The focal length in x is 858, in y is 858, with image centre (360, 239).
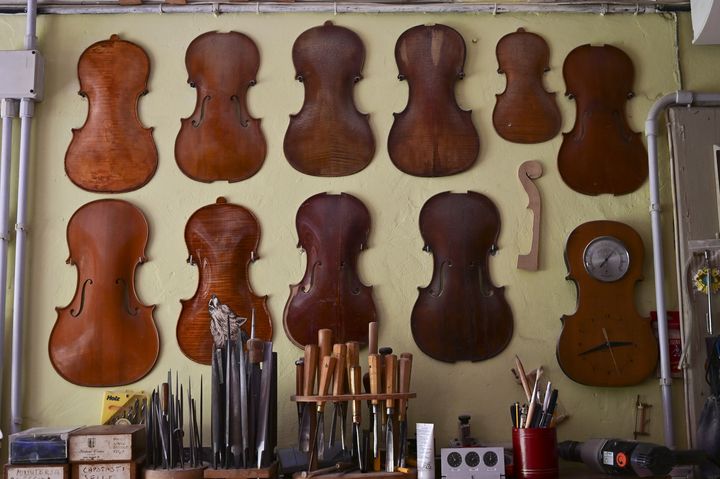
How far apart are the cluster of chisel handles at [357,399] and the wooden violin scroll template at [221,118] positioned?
1011 millimetres

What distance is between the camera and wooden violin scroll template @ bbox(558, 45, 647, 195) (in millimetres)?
4086

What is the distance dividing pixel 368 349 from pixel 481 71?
145 centimetres

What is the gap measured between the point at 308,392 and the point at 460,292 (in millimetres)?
899

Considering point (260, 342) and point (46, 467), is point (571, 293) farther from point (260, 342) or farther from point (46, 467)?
point (46, 467)

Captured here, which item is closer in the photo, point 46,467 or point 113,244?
point 46,467

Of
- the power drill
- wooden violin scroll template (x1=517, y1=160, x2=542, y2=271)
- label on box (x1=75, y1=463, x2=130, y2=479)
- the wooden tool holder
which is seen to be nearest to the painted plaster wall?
wooden violin scroll template (x1=517, y1=160, x2=542, y2=271)

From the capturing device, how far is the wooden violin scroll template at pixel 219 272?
3895mm

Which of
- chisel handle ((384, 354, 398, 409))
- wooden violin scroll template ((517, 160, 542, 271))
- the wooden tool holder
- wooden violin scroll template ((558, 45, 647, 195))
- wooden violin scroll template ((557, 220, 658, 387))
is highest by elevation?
wooden violin scroll template ((558, 45, 647, 195))

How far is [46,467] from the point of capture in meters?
3.25

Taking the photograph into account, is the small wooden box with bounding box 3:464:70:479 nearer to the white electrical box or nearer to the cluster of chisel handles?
the cluster of chisel handles

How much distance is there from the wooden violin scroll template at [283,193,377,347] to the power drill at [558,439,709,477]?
1074mm

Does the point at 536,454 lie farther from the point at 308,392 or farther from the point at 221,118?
the point at 221,118

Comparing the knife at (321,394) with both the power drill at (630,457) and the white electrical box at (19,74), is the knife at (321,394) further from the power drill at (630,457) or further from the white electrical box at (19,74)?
the white electrical box at (19,74)

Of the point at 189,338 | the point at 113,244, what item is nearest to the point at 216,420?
the point at 189,338
